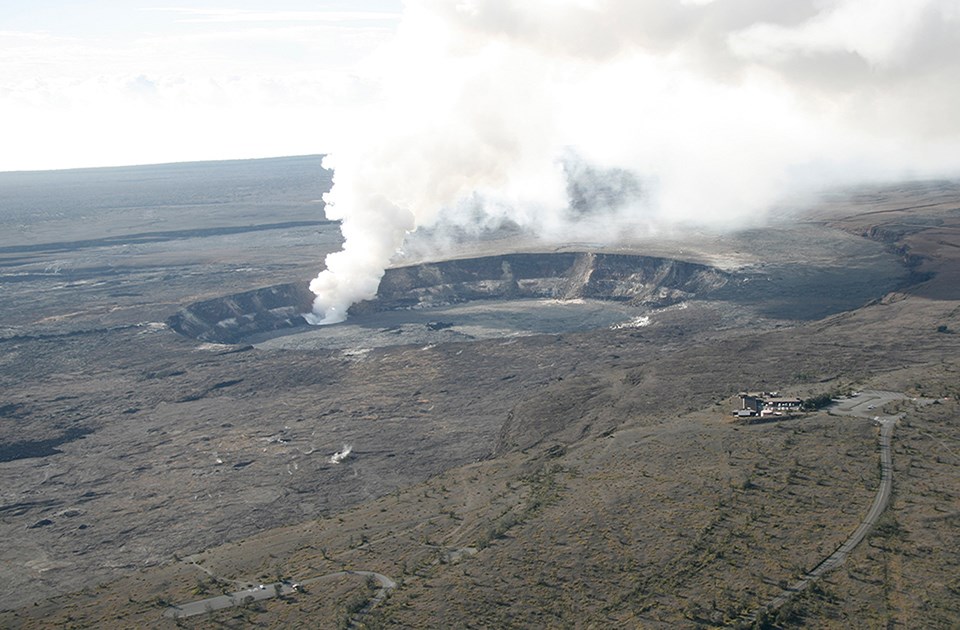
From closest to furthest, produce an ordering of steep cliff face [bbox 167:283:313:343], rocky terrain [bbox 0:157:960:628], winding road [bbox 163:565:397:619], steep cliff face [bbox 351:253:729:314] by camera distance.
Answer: rocky terrain [bbox 0:157:960:628], winding road [bbox 163:565:397:619], steep cliff face [bbox 167:283:313:343], steep cliff face [bbox 351:253:729:314]

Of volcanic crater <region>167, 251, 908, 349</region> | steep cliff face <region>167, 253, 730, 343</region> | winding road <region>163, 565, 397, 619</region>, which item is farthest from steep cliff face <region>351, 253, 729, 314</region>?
winding road <region>163, 565, 397, 619</region>

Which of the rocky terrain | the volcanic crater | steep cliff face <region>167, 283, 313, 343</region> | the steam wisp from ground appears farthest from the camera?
steep cliff face <region>167, 283, 313, 343</region>

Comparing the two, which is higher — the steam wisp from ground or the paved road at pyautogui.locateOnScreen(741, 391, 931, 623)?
the paved road at pyautogui.locateOnScreen(741, 391, 931, 623)

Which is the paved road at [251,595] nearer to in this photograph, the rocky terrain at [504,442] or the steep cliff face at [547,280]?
the rocky terrain at [504,442]

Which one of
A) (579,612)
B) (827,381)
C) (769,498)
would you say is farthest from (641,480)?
(827,381)

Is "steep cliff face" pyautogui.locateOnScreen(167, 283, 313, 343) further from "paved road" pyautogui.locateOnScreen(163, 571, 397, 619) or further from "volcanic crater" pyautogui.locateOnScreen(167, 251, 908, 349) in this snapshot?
"paved road" pyautogui.locateOnScreen(163, 571, 397, 619)

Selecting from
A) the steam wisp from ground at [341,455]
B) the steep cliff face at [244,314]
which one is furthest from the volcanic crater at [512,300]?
the steam wisp from ground at [341,455]
